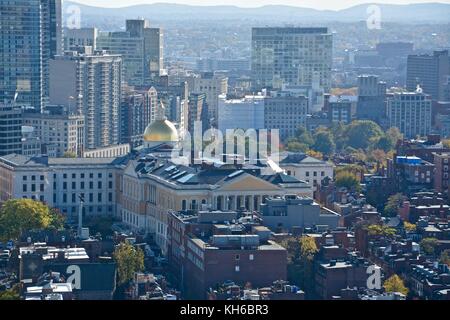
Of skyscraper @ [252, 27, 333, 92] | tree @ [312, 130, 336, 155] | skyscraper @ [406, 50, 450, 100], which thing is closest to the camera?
tree @ [312, 130, 336, 155]

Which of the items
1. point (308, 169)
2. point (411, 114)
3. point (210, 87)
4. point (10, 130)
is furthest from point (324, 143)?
point (308, 169)

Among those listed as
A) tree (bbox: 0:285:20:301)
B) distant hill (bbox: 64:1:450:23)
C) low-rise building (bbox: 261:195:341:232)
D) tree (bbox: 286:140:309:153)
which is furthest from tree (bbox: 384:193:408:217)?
distant hill (bbox: 64:1:450:23)

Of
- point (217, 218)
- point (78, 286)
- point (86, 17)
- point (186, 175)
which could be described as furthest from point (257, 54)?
point (78, 286)

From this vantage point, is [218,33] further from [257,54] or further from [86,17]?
[86,17]

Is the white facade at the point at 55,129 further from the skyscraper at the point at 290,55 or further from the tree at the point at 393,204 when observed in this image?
the skyscraper at the point at 290,55

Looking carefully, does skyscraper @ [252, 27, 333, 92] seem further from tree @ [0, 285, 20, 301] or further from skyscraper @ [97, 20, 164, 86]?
tree @ [0, 285, 20, 301]

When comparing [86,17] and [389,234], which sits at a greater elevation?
[86,17]
